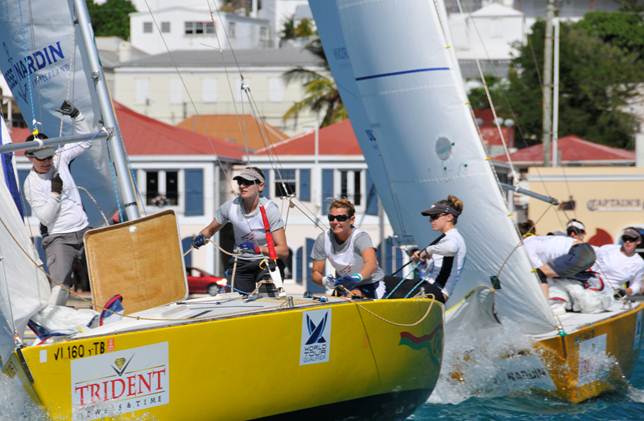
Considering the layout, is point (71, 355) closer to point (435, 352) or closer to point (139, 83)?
point (435, 352)

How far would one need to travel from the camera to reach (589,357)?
Answer: 11.3m

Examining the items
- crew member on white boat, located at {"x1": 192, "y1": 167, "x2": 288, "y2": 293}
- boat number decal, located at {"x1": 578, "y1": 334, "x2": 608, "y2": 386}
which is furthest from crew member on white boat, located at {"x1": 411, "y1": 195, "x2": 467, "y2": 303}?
boat number decal, located at {"x1": 578, "y1": 334, "x2": 608, "y2": 386}

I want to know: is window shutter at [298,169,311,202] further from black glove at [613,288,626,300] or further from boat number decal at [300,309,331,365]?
boat number decal at [300,309,331,365]

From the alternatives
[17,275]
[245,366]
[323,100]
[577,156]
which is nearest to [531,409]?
[245,366]

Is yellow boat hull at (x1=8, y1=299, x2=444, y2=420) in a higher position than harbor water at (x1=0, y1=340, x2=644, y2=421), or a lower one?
higher

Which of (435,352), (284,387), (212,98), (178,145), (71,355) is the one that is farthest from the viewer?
(212,98)

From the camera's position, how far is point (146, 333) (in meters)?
7.26

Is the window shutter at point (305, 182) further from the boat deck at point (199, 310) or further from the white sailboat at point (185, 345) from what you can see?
the boat deck at point (199, 310)

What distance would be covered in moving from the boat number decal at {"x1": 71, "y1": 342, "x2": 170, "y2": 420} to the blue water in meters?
3.33

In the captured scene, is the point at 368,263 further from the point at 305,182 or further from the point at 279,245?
the point at 305,182

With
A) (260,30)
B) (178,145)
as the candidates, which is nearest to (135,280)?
(178,145)

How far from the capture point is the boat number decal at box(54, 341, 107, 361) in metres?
7.06

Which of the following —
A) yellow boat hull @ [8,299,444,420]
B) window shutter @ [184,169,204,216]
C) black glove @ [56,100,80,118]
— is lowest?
window shutter @ [184,169,204,216]

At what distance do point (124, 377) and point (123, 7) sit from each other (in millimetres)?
75917
